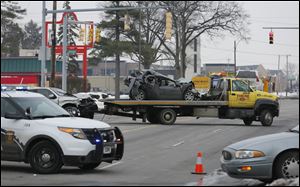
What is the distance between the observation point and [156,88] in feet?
99.9

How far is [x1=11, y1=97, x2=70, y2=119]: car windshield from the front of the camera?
1262cm

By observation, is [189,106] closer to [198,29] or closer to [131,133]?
[131,133]

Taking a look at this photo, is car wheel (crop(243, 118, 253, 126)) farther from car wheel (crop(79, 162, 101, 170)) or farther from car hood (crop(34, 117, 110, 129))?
car hood (crop(34, 117, 110, 129))

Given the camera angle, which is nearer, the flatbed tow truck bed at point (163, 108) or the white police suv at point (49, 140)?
the white police suv at point (49, 140)

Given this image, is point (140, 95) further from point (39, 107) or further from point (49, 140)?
point (49, 140)

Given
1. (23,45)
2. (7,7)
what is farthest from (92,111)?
(23,45)

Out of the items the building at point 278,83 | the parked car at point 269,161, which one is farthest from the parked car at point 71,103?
the building at point 278,83

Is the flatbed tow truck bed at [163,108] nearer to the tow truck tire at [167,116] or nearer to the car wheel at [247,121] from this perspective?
the tow truck tire at [167,116]

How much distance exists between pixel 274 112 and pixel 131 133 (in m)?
8.55

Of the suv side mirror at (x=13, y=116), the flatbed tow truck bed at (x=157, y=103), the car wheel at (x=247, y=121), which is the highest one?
the suv side mirror at (x=13, y=116)

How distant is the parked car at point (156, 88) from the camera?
30438 mm

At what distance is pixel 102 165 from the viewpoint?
14109 millimetres

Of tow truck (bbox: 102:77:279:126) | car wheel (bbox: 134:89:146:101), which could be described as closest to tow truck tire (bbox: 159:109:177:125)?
tow truck (bbox: 102:77:279:126)

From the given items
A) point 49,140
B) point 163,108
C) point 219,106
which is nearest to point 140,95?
point 163,108
